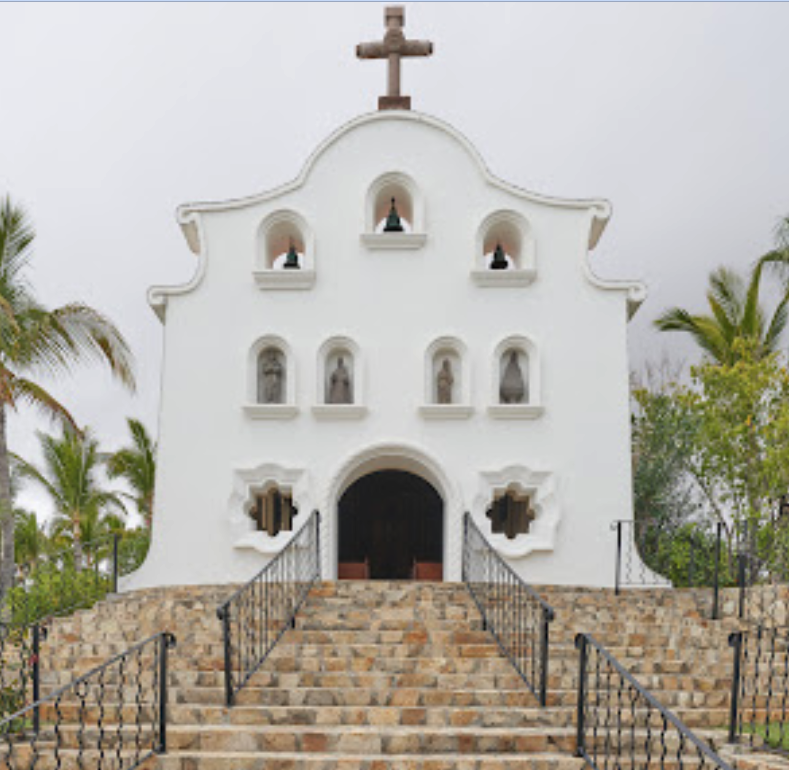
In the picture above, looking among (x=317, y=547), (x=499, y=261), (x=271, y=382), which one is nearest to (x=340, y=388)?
(x=271, y=382)

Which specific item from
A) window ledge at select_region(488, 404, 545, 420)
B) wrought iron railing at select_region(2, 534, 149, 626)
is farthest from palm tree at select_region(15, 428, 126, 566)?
window ledge at select_region(488, 404, 545, 420)

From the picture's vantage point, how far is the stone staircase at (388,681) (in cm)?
667

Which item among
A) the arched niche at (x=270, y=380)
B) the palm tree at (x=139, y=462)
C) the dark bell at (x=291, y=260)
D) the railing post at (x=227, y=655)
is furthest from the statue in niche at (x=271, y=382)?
the palm tree at (x=139, y=462)

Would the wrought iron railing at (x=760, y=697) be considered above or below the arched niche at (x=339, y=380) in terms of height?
below

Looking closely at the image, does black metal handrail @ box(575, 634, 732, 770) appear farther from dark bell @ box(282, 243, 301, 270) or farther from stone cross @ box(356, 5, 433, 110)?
stone cross @ box(356, 5, 433, 110)

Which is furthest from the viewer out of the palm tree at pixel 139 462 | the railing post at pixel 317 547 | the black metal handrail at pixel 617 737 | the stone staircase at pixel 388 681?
the palm tree at pixel 139 462

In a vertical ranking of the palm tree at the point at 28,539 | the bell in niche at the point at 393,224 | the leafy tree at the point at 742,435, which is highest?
the bell in niche at the point at 393,224

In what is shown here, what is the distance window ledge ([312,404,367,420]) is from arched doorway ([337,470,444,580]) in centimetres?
232

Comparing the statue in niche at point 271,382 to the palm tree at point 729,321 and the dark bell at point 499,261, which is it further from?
the palm tree at point 729,321

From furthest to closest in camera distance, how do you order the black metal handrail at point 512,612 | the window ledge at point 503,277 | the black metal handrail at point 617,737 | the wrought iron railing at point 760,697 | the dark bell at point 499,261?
the dark bell at point 499,261 → the window ledge at point 503,277 → the black metal handrail at point 512,612 → the wrought iron railing at point 760,697 → the black metal handrail at point 617,737

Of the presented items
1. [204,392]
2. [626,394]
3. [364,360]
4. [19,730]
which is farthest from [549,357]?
[19,730]

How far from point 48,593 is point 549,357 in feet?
28.6

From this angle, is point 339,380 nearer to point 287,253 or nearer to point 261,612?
point 287,253

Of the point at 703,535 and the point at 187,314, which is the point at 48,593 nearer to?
the point at 187,314
